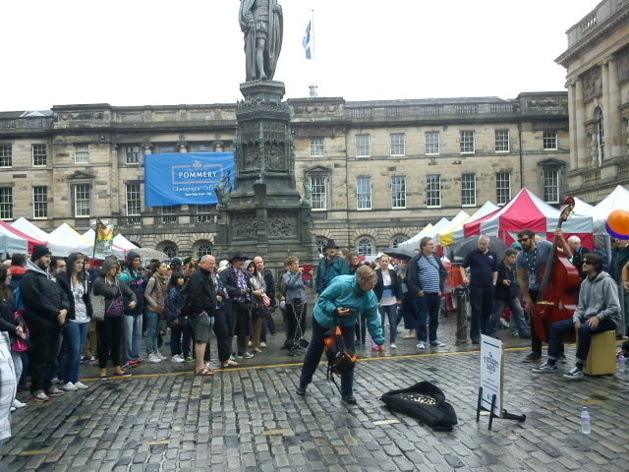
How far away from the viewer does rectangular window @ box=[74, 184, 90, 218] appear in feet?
153

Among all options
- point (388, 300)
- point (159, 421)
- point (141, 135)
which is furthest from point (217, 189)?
point (141, 135)

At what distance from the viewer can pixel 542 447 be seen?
5.18 meters

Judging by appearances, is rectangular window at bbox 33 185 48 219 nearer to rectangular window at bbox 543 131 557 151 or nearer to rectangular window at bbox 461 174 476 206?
rectangular window at bbox 461 174 476 206

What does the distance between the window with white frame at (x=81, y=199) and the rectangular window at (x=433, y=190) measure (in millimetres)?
26179

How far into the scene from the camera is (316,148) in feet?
150

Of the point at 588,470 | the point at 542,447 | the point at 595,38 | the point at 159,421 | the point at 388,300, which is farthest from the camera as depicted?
the point at 595,38

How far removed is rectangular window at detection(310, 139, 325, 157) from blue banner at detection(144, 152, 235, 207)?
6.07 metres

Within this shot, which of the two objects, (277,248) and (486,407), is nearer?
(486,407)

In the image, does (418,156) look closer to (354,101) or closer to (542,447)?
(354,101)

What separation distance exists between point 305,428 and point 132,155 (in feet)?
145

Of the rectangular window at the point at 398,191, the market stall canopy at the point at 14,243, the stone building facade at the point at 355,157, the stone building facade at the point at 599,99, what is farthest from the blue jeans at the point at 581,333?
the rectangular window at the point at 398,191

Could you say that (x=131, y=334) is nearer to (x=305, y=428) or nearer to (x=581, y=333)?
(x=305, y=428)

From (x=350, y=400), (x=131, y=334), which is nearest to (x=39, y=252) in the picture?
(x=131, y=334)

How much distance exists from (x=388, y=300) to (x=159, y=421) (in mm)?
6190
